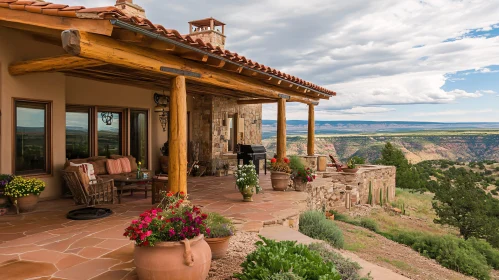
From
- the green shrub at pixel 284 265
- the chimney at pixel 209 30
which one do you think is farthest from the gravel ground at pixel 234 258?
the chimney at pixel 209 30

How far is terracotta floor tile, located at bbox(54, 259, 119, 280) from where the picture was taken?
3.48 m

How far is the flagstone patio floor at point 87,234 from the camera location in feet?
12.0

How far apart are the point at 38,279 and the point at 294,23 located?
1065 cm

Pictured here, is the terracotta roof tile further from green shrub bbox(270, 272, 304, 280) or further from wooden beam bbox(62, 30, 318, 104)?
green shrub bbox(270, 272, 304, 280)

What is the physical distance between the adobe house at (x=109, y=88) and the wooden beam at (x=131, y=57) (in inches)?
0.6

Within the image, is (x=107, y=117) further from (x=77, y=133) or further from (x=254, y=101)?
(x=254, y=101)

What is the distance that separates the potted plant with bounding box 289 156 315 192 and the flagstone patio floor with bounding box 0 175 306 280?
0.59 metres

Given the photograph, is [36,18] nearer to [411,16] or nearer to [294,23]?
[294,23]

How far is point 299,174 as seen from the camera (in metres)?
8.86

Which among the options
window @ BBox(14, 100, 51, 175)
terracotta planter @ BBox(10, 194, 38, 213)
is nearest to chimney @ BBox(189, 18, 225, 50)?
window @ BBox(14, 100, 51, 175)

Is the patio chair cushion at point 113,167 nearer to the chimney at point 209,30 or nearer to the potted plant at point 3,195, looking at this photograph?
the potted plant at point 3,195

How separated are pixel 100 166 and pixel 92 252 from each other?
15.4 feet

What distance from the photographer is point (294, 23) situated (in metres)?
11.7

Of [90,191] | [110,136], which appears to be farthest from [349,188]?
[90,191]
